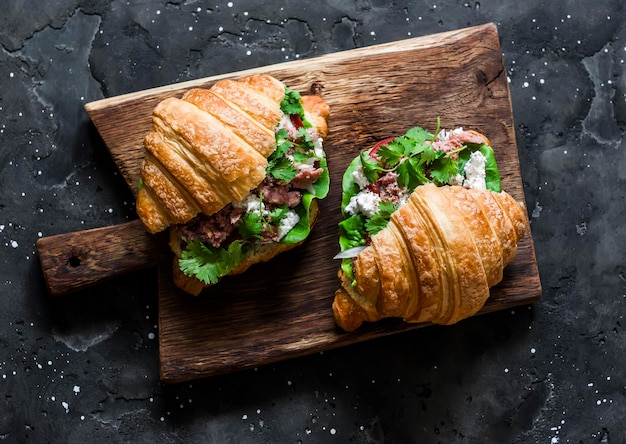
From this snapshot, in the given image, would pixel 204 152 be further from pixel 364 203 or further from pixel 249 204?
pixel 364 203

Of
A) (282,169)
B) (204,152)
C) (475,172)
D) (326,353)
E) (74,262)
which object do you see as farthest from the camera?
(326,353)

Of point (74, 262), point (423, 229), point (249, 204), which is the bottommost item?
point (74, 262)

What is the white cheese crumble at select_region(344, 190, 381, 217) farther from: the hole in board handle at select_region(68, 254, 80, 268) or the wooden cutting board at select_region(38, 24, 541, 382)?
the hole in board handle at select_region(68, 254, 80, 268)

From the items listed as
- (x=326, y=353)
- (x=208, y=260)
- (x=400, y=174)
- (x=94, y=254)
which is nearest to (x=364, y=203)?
(x=400, y=174)

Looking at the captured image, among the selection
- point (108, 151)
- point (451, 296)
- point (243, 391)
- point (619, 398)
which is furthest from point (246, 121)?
point (619, 398)

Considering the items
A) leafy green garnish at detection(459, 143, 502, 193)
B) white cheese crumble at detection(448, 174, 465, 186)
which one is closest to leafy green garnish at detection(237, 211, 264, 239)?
white cheese crumble at detection(448, 174, 465, 186)

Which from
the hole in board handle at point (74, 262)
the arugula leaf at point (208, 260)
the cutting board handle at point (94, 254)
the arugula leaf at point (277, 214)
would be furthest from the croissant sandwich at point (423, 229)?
the hole in board handle at point (74, 262)
